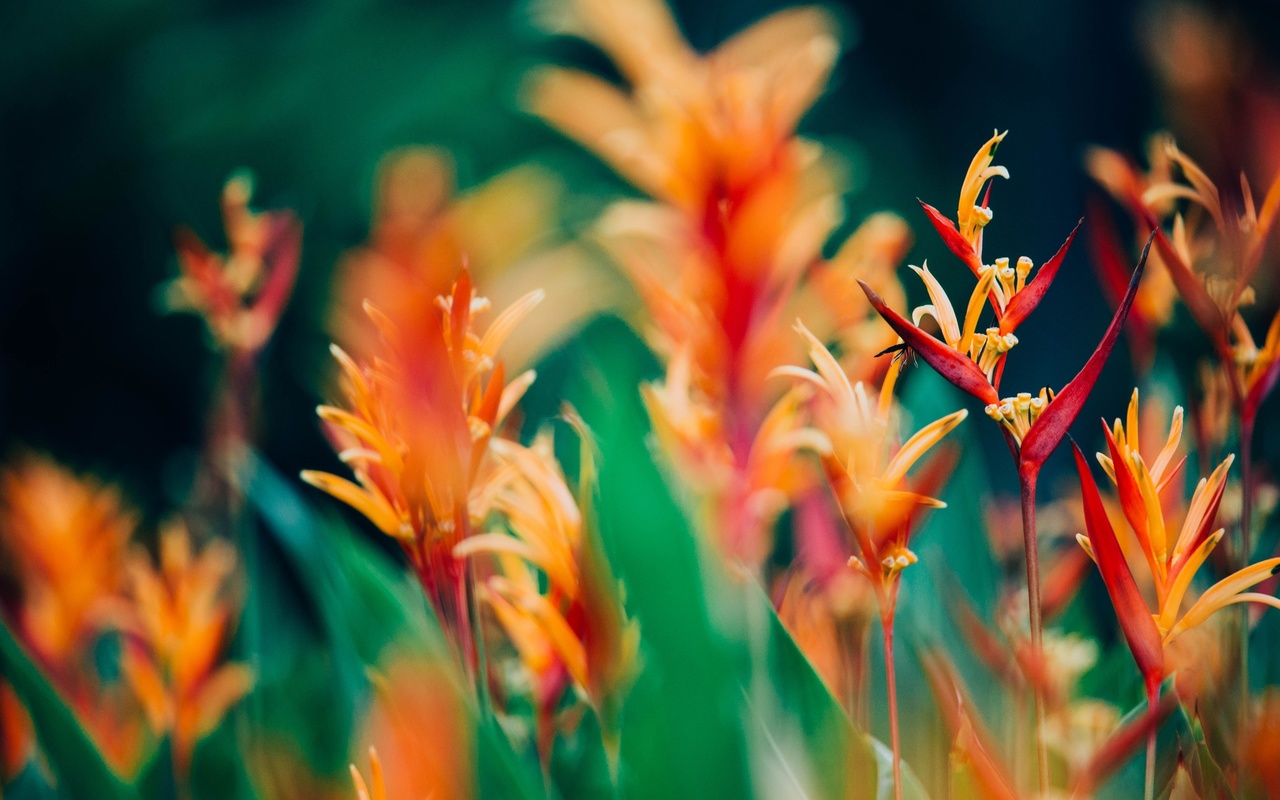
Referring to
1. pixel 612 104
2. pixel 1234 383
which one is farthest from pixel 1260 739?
pixel 612 104

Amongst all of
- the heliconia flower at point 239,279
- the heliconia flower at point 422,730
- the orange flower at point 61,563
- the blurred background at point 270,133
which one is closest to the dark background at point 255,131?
the blurred background at point 270,133

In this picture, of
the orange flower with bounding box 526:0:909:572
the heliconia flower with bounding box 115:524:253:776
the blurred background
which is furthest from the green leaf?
the blurred background

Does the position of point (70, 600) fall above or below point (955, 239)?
below

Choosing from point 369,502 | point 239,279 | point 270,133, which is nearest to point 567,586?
point 369,502

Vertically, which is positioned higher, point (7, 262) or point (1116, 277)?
point (1116, 277)

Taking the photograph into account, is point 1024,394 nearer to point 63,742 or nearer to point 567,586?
point 567,586

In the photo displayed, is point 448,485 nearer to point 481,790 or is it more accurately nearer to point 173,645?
point 481,790

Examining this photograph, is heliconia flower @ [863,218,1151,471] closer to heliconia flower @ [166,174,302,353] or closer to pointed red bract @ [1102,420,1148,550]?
pointed red bract @ [1102,420,1148,550]
